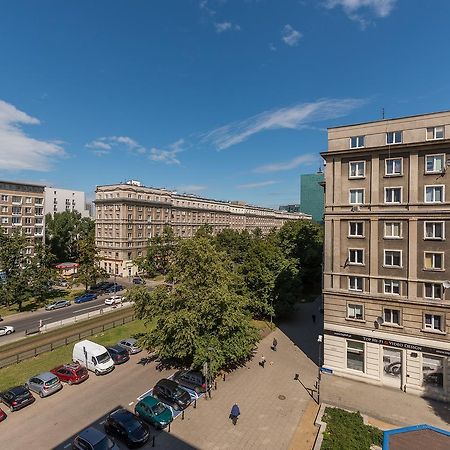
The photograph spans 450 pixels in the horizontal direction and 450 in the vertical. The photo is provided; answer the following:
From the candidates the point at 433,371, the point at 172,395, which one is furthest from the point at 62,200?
the point at 433,371

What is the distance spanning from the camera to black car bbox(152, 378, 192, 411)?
22.2 m

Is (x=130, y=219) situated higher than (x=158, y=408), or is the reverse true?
(x=130, y=219)

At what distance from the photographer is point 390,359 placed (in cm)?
2498

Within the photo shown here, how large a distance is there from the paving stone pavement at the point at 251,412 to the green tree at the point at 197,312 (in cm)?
221

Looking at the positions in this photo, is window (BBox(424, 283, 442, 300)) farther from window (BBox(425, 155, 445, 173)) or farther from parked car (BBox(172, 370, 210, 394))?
parked car (BBox(172, 370, 210, 394))

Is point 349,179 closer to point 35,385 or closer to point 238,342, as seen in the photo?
point 238,342

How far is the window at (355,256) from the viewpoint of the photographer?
86.9 ft

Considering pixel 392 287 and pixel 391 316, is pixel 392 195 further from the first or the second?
pixel 391 316

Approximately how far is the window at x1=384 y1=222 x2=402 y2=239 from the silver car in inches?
1125

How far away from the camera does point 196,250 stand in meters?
26.4

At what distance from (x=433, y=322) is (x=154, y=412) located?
2107 centimetres

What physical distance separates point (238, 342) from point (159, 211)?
63.9m

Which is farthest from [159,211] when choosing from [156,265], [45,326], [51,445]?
[51,445]

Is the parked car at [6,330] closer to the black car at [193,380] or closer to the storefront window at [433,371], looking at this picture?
the black car at [193,380]
